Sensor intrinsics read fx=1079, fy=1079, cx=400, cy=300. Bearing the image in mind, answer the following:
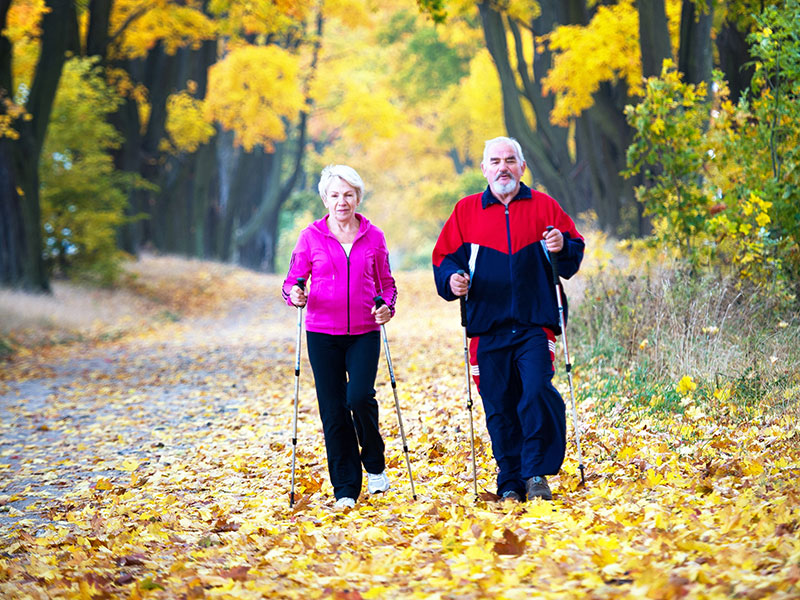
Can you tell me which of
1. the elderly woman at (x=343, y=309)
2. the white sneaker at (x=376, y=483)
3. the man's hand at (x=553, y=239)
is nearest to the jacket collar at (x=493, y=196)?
the man's hand at (x=553, y=239)

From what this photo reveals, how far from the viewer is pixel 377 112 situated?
126 feet

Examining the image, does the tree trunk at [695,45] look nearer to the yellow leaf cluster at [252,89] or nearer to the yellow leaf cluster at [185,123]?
the yellow leaf cluster at [185,123]

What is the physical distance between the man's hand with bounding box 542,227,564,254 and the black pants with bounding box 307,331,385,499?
116cm

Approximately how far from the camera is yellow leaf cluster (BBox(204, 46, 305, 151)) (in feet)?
102

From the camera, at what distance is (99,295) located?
22.9m

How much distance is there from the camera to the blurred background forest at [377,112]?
10.1 meters

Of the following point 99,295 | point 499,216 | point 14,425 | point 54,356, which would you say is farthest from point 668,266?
point 99,295

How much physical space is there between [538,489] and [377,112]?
33.5 m

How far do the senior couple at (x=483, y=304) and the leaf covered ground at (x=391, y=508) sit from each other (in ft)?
1.19

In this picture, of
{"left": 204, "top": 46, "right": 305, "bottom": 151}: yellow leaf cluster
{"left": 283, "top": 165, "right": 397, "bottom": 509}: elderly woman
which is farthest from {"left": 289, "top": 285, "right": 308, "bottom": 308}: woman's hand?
{"left": 204, "top": 46, "right": 305, "bottom": 151}: yellow leaf cluster

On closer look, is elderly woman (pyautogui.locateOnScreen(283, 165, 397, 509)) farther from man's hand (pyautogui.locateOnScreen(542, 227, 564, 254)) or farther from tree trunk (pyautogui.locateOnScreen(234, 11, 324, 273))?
tree trunk (pyautogui.locateOnScreen(234, 11, 324, 273))

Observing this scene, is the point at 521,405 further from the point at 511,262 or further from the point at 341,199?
the point at 341,199

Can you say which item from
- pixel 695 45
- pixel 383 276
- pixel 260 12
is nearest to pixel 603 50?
pixel 695 45

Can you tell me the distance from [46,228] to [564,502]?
62.6 feet
